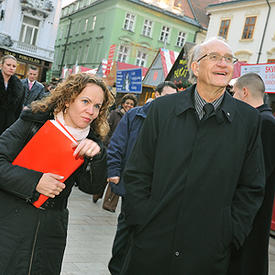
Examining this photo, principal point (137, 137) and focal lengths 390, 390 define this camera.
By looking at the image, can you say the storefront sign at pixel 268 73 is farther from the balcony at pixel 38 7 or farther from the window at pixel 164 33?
the window at pixel 164 33

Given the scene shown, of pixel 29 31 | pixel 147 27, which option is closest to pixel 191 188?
pixel 29 31

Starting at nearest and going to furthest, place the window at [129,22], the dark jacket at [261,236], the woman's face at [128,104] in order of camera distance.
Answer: the dark jacket at [261,236]
the woman's face at [128,104]
the window at [129,22]

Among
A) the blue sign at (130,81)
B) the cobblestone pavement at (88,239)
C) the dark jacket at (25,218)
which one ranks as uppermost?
the blue sign at (130,81)

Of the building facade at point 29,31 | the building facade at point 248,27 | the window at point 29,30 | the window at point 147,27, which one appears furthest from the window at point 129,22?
the building facade at point 248,27

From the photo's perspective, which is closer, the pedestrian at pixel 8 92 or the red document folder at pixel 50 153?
the red document folder at pixel 50 153

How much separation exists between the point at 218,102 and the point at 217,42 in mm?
446

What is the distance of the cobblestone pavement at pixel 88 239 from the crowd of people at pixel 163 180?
171 cm

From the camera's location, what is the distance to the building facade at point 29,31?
1346 inches

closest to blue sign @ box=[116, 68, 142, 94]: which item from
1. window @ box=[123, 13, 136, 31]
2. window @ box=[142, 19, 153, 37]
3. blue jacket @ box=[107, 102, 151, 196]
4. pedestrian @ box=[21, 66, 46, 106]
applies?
pedestrian @ box=[21, 66, 46, 106]

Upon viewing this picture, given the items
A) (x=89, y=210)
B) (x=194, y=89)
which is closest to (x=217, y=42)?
(x=194, y=89)

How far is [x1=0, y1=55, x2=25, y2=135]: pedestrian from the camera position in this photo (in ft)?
22.0

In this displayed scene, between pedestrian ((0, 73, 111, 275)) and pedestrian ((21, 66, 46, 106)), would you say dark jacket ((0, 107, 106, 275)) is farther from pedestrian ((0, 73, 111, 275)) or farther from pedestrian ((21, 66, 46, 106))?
pedestrian ((21, 66, 46, 106))

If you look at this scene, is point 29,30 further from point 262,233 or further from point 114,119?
point 262,233

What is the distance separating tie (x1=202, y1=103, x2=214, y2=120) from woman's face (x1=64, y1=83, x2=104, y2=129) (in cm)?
70
